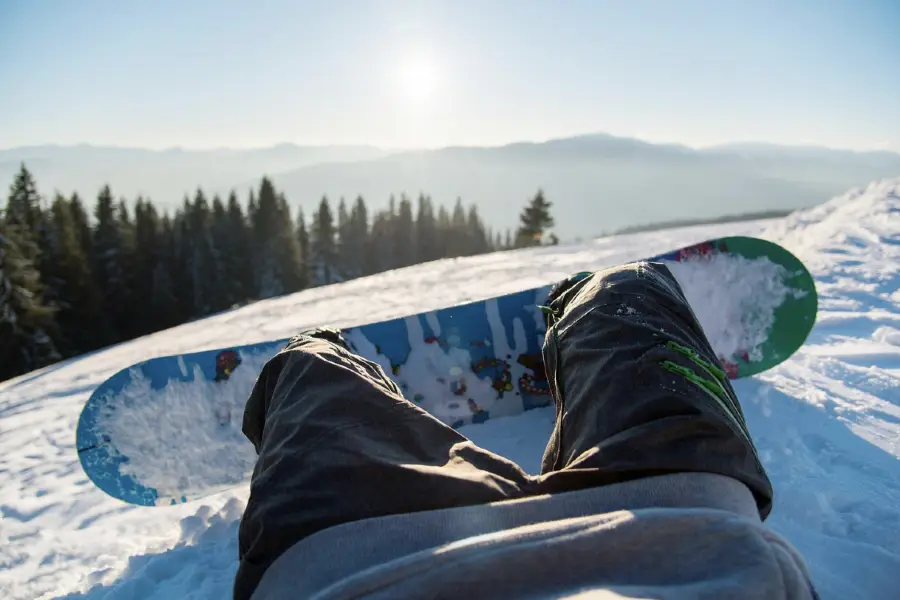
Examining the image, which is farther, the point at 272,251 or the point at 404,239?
the point at 404,239

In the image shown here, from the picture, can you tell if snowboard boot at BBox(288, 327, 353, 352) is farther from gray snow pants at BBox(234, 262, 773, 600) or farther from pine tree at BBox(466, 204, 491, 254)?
pine tree at BBox(466, 204, 491, 254)

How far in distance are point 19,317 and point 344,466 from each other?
79.5ft

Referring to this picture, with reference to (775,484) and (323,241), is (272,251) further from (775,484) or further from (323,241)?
(775,484)

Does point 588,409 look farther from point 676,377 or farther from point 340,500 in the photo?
point 340,500

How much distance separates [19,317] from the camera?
63.7ft

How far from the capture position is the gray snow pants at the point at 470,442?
116cm

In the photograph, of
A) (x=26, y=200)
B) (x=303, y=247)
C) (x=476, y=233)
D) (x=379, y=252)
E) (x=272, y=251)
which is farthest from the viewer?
(x=476, y=233)

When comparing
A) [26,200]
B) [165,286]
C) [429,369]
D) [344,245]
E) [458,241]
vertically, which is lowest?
[165,286]

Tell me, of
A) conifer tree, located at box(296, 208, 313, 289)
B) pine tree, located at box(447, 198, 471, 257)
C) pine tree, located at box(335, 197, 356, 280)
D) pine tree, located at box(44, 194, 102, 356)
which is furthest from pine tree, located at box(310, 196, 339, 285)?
pine tree, located at box(44, 194, 102, 356)

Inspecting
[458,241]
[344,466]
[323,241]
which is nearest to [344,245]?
[323,241]

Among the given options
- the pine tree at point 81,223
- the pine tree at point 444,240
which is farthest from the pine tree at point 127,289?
the pine tree at point 444,240

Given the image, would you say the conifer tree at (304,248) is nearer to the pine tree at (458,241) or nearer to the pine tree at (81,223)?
the pine tree at (81,223)

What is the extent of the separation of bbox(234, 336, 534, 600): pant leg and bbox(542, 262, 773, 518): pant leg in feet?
0.74

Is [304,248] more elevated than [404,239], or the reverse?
[404,239]
